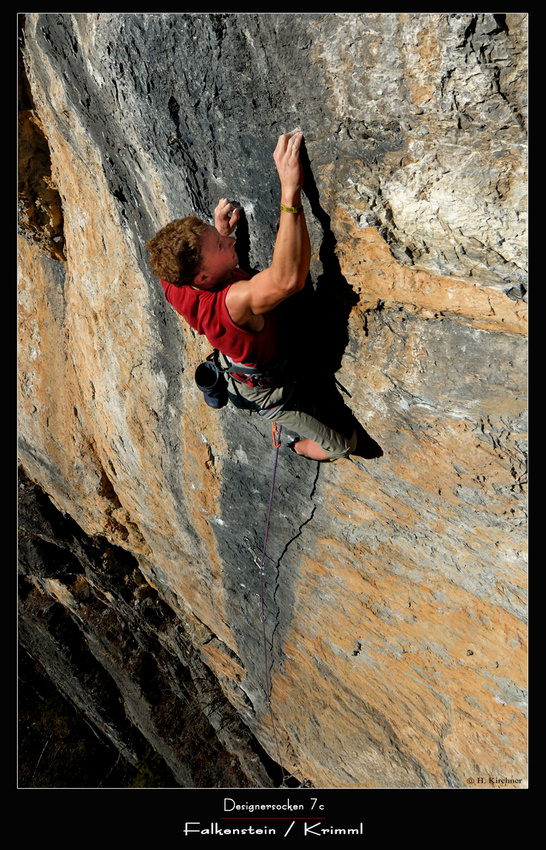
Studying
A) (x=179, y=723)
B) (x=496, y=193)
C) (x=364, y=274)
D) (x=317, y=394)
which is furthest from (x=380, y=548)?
(x=179, y=723)

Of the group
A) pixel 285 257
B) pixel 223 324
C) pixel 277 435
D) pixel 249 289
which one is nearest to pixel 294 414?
pixel 277 435

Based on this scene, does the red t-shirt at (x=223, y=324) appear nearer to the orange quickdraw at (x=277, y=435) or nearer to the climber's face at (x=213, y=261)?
the climber's face at (x=213, y=261)

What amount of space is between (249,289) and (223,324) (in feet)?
0.83

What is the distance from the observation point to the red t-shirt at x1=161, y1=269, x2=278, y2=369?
8.08 feet

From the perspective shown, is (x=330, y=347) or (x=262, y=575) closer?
(x=330, y=347)

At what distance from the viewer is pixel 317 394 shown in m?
3.10

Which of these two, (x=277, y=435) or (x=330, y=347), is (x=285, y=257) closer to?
(x=330, y=347)

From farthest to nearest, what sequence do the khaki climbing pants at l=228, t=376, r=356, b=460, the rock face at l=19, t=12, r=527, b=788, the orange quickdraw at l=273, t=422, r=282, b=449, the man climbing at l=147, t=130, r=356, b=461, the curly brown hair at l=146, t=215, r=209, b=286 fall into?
the orange quickdraw at l=273, t=422, r=282, b=449 → the khaki climbing pants at l=228, t=376, r=356, b=460 → the curly brown hair at l=146, t=215, r=209, b=286 → the man climbing at l=147, t=130, r=356, b=461 → the rock face at l=19, t=12, r=527, b=788

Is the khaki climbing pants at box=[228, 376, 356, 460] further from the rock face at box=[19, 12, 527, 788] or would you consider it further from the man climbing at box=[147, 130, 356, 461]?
the rock face at box=[19, 12, 527, 788]

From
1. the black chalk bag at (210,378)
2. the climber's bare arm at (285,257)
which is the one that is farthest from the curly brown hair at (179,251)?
the black chalk bag at (210,378)

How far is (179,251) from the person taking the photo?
2.29 m

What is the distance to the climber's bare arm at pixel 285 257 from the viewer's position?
2119mm

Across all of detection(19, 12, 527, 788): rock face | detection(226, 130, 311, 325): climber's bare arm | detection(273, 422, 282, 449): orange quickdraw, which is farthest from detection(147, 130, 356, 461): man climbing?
detection(273, 422, 282, 449): orange quickdraw

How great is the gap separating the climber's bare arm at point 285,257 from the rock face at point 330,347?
0.43 ft
